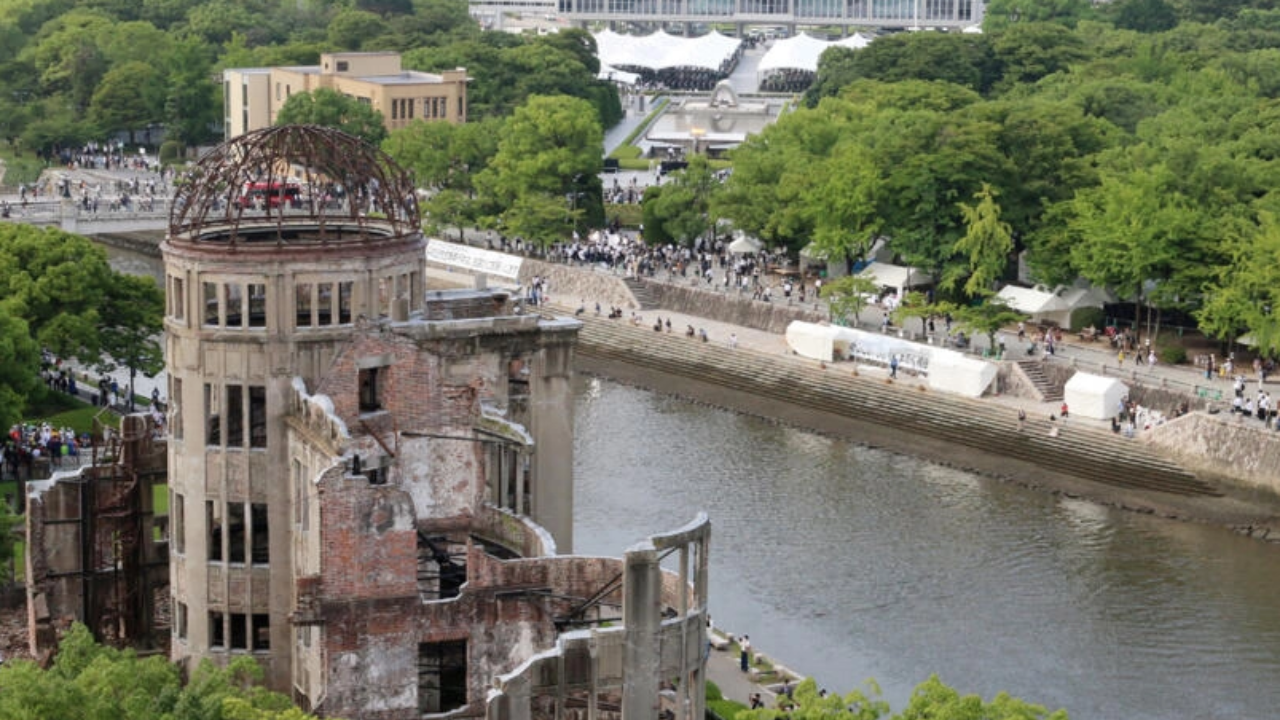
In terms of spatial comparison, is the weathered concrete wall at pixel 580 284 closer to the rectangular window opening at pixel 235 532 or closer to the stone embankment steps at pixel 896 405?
the stone embankment steps at pixel 896 405

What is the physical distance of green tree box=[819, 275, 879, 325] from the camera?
103 meters

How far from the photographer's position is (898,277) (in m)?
109

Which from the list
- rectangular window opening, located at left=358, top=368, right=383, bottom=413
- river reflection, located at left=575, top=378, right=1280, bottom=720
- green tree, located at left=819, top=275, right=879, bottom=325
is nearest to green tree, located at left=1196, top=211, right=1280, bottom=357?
river reflection, located at left=575, top=378, right=1280, bottom=720

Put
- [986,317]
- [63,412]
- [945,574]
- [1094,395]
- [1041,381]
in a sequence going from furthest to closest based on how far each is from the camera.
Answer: [986,317] → [1041,381] → [1094,395] → [63,412] → [945,574]

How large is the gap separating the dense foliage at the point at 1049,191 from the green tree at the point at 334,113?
1096 inches

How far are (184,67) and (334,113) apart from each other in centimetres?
2723

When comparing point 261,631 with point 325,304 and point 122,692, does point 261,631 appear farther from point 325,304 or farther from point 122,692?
point 122,692

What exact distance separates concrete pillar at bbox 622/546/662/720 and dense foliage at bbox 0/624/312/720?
5771 mm

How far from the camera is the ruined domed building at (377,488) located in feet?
144

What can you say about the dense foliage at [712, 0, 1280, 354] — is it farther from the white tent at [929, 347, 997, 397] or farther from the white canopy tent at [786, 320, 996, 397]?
the white tent at [929, 347, 997, 397]

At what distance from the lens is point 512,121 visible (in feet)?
421

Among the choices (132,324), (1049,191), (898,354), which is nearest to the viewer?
(132,324)

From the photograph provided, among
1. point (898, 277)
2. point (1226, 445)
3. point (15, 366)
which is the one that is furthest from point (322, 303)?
point (898, 277)

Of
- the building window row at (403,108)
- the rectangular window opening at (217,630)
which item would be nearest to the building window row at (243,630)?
the rectangular window opening at (217,630)
